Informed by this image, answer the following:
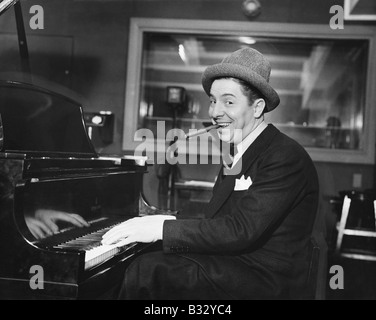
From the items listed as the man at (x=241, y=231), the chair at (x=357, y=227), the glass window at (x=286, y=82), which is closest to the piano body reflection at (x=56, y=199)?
the man at (x=241, y=231)

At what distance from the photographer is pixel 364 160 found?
4.92m

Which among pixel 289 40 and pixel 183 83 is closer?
pixel 289 40

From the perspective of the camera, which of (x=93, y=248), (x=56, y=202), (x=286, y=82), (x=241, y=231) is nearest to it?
(x=241, y=231)

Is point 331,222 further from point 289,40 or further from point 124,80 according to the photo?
point 124,80

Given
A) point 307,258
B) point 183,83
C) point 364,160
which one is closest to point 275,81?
point 183,83

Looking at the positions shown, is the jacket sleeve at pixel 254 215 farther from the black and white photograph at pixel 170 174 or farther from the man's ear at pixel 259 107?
the man's ear at pixel 259 107

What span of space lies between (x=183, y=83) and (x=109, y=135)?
2380mm

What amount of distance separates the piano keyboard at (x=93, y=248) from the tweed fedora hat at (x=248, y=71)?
0.75 m

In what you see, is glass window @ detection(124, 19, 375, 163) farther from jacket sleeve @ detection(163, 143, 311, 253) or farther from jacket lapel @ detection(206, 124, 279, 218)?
jacket sleeve @ detection(163, 143, 311, 253)

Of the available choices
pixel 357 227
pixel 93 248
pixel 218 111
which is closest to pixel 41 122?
pixel 93 248

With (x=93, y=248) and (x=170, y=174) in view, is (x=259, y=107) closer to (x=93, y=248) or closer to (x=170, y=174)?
(x=93, y=248)

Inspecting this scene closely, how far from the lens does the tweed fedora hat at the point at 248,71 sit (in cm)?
171

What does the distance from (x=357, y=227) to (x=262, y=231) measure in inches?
119

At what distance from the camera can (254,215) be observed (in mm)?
1558
